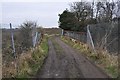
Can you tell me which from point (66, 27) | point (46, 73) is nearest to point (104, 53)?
point (46, 73)

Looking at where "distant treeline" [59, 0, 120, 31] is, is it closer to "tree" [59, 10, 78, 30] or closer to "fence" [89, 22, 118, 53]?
"tree" [59, 10, 78, 30]

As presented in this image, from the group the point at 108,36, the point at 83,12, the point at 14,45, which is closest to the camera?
the point at 108,36

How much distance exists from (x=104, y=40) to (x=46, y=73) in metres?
7.50

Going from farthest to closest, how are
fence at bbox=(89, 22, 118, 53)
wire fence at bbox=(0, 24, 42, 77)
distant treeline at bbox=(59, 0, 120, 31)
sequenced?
distant treeline at bbox=(59, 0, 120, 31), fence at bbox=(89, 22, 118, 53), wire fence at bbox=(0, 24, 42, 77)

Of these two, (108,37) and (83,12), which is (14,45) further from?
(83,12)

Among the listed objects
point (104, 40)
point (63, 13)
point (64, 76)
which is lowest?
point (64, 76)

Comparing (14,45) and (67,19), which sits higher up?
(67,19)

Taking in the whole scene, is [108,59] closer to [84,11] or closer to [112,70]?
[112,70]

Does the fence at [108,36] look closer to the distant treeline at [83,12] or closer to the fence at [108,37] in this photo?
the fence at [108,37]

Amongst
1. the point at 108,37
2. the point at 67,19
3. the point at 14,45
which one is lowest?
the point at 14,45

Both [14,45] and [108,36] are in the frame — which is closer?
[108,36]

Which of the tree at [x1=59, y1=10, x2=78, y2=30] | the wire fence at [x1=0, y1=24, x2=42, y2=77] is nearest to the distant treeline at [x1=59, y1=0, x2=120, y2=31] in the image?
the tree at [x1=59, y1=10, x2=78, y2=30]

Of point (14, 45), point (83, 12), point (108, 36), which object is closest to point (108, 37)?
point (108, 36)

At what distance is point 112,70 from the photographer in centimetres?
1290
